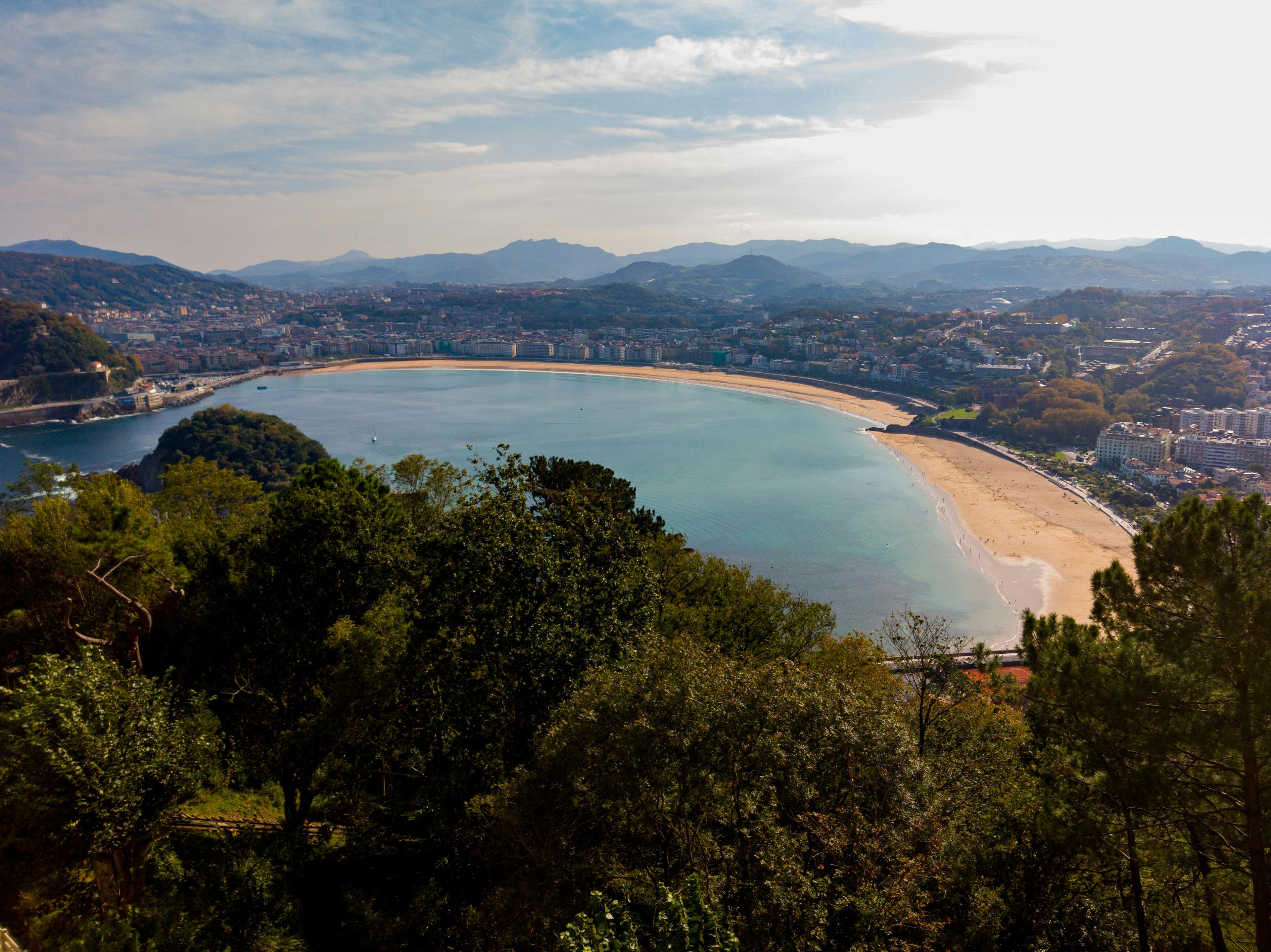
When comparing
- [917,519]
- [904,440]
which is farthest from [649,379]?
[917,519]

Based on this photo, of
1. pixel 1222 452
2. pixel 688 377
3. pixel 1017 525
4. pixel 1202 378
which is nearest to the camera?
pixel 1017 525

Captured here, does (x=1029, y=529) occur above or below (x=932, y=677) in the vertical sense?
below

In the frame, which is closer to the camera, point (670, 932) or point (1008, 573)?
point (670, 932)

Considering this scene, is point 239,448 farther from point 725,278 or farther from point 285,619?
point 725,278

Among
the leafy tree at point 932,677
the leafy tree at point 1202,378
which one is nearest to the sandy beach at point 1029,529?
the leafy tree at point 932,677

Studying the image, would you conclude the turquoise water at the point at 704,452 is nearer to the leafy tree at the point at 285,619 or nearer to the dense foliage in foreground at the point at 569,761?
the leafy tree at the point at 285,619

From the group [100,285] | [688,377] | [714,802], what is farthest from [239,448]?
[100,285]
